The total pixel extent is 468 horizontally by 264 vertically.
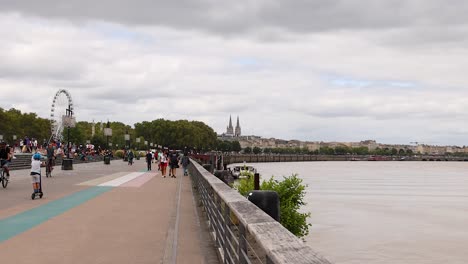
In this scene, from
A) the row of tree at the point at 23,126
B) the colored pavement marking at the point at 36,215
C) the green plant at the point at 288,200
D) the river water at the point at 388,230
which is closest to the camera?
the colored pavement marking at the point at 36,215

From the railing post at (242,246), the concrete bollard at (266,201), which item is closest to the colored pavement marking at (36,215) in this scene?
the concrete bollard at (266,201)

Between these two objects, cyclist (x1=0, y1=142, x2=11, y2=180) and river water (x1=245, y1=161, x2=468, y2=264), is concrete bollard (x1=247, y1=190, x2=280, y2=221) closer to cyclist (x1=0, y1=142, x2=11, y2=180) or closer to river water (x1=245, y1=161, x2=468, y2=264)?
cyclist (x1=0, y1=142, x2=11, y2=180)

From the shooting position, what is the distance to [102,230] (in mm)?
11555

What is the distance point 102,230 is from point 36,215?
3.32 meters

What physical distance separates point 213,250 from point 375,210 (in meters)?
37.8

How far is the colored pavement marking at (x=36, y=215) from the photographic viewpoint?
454 inches

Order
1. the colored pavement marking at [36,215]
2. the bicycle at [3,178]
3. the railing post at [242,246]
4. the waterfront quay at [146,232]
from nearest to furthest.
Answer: the waterfront quay at [146,232]
the railing post at [242,246]
the colored pavement marking at [36,215]
the bicycle at [3,178]

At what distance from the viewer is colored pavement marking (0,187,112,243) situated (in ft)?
37.8

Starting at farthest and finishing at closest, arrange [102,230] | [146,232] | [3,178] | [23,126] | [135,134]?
[135,134] < [23,126] < [3,178] < [102,230] < [146,232]

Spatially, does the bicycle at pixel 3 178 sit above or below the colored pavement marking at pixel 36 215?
above

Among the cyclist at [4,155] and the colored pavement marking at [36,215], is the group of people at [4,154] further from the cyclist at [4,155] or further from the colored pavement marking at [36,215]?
the colored pavement marking at [36,215]

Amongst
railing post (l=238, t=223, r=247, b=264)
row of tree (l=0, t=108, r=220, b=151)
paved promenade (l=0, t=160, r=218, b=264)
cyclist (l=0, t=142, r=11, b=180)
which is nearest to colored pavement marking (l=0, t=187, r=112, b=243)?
paved promenade (l=0, t=160, r=218, b=264)

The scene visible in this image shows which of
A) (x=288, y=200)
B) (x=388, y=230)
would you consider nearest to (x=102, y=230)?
(x=288, y=200)

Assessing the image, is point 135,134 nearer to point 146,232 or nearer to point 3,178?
point 3,178
